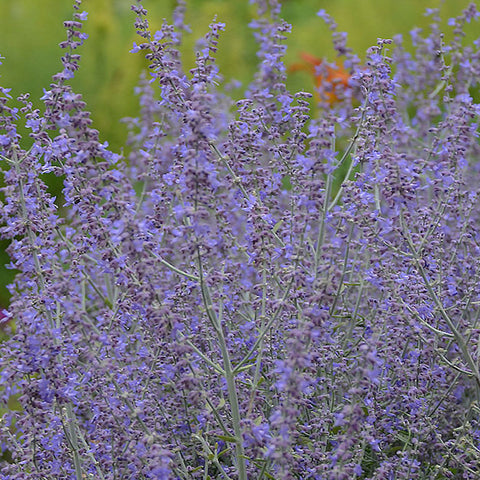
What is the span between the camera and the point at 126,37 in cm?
867

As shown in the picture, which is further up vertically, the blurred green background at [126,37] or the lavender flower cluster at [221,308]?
the blurred green background at [126,37]

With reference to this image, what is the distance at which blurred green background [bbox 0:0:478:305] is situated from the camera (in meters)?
7.88

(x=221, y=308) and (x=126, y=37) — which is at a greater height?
(x=126, y=37)

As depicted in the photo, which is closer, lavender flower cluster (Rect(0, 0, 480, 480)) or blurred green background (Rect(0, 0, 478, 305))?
lavender flower cluster (Rect(0, 0, 480, 480))

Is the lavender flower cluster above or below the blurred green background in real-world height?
below

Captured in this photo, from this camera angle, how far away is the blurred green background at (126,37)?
7879mm

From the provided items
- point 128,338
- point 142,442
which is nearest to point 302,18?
point 128,338

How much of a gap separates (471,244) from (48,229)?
186 cm

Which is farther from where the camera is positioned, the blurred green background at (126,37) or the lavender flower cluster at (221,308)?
the blurred green background at (126,37)

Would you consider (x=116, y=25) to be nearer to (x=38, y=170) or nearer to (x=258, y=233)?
(x=38, y=170)

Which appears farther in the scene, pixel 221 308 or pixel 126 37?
pixel 126 37

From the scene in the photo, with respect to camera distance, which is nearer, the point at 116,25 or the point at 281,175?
the point at 281,175

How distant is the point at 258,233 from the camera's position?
250 cm

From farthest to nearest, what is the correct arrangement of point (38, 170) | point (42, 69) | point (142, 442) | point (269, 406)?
point (42, 69), point (269, 406), point (38, 170), point (142, 442)
